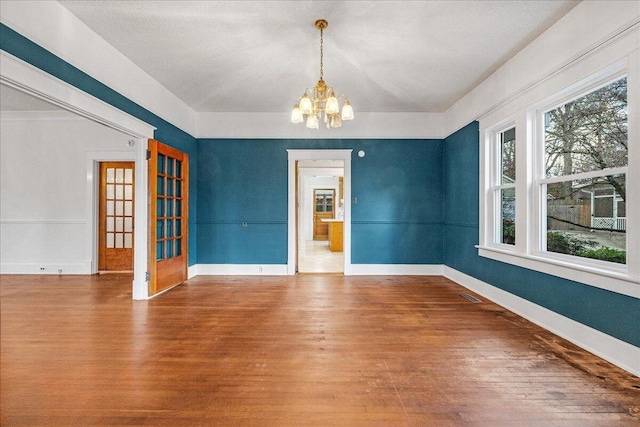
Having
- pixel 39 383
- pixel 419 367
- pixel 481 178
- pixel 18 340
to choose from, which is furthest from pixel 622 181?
pixel 18 340

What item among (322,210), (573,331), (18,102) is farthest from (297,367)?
(322,210)

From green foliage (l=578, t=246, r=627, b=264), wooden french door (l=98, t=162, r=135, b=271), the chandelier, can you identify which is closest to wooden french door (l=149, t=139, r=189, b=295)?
wooden french door (l=98, t=162, r=135, b=271)

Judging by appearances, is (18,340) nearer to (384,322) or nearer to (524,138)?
(384,322)

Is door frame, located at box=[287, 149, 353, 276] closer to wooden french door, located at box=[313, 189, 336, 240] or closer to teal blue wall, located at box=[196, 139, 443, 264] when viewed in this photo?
teal blue wall, located at box=[196, 139, 443, 264]

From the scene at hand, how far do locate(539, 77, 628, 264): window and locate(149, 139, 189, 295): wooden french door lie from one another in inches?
180

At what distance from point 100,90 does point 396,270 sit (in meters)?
4.85

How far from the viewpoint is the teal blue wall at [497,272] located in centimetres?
228

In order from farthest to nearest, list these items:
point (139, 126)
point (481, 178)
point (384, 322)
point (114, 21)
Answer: point (481, 178)
point (139, 126)
point (384, 322)
point (114, 21)

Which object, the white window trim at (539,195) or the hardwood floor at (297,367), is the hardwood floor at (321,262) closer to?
the hardwood floor at (297,367)

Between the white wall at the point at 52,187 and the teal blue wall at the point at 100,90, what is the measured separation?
4.36 feet

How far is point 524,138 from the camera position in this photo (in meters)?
3.30

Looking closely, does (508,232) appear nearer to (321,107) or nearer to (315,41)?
(321,107)

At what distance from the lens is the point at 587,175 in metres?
2.61

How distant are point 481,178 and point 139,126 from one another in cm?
446
